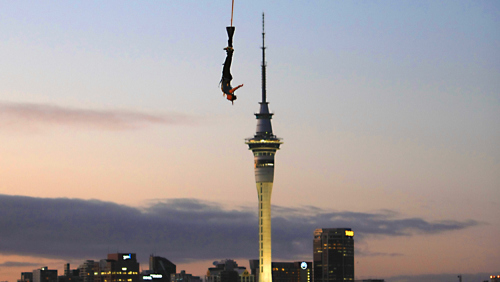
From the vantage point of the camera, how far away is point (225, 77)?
344 ft

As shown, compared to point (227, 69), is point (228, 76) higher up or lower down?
lower down

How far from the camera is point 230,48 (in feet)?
345

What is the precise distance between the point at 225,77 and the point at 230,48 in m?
3.25
